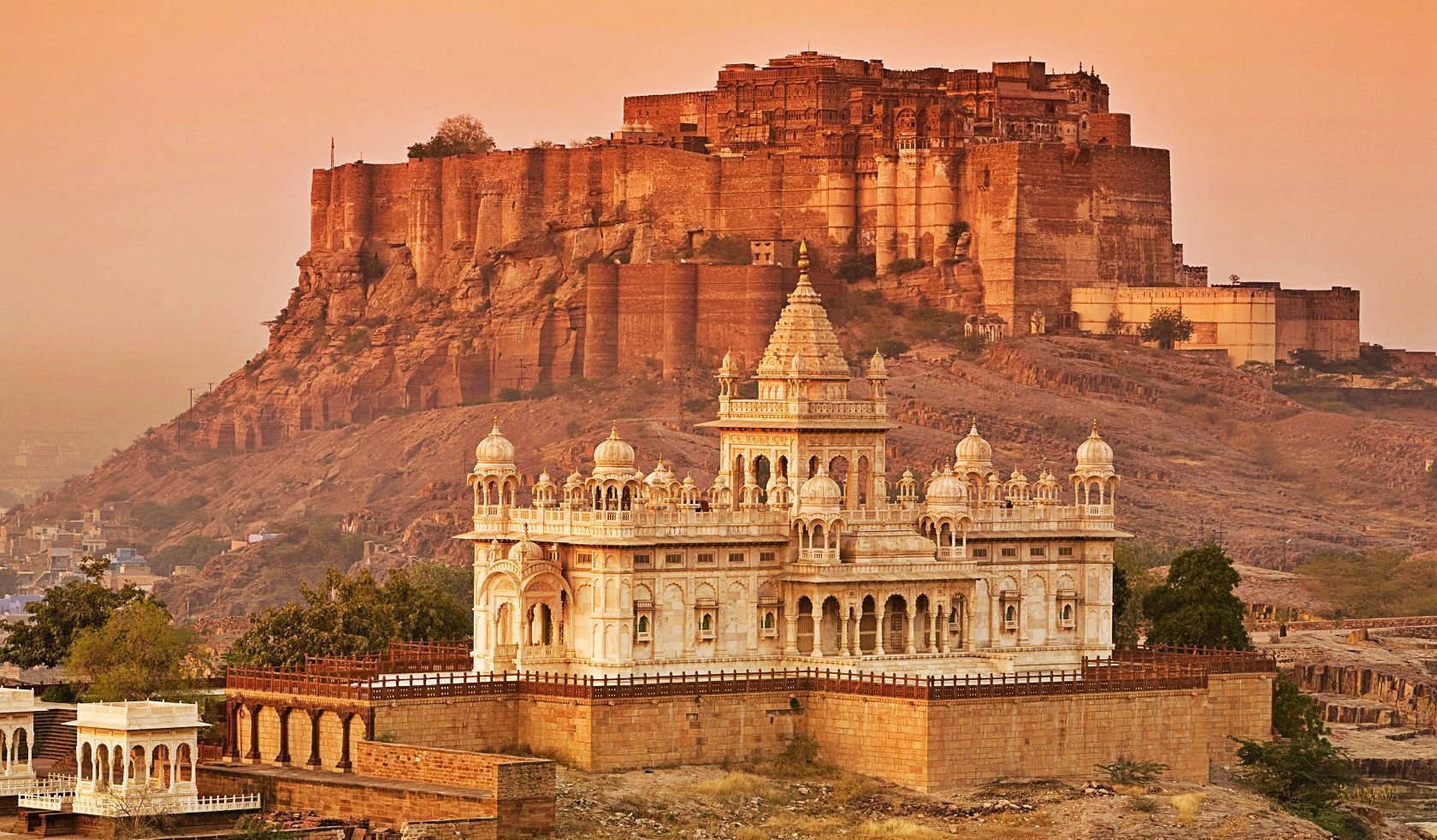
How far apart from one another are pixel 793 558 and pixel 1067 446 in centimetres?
5941

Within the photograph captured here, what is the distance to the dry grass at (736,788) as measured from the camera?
264ft

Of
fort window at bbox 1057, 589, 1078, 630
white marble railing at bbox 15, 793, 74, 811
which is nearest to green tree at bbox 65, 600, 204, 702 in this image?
white marble railing at bbox 15, 793, 74, 811

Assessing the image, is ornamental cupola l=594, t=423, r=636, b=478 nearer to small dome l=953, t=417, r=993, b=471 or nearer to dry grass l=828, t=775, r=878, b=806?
dry grass l=828, t=775, r=878, b=806

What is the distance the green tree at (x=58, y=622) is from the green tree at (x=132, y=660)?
2.07m

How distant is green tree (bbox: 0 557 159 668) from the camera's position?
94.4 m

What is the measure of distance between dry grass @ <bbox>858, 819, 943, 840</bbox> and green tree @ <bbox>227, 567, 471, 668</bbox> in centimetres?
1701

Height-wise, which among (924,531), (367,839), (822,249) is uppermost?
(822,249)

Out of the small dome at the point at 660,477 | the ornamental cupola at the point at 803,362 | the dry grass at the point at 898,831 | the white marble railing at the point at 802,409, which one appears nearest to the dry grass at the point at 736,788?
the dry grass at the point at 898,831

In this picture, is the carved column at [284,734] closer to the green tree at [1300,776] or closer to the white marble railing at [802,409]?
the white marble railing at [802,409]

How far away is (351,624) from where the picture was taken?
9425 cm

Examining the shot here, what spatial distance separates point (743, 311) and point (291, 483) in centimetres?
3076

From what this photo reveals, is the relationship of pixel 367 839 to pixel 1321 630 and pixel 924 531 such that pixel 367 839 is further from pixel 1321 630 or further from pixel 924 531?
pixel 1321 630

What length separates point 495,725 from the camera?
Answer: 269ft

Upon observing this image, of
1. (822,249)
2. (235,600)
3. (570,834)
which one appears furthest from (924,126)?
(570,834)
